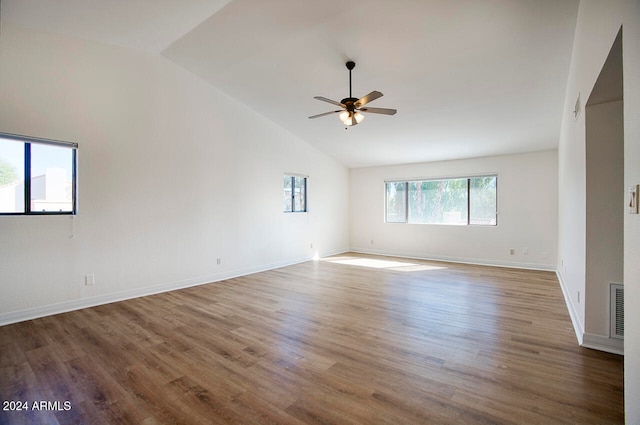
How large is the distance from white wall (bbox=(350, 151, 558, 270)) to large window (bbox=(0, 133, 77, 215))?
21.3 ft

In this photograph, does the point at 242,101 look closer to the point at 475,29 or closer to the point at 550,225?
the point at 475,29

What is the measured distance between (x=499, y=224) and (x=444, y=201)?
1270 millimetres

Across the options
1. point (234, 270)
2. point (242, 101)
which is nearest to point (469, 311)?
point (234, 270)

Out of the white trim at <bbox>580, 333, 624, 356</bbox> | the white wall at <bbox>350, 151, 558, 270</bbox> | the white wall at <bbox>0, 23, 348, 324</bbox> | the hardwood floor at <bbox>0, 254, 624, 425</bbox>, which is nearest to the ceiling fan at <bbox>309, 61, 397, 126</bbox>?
the hardwood floor at <bbox>0, 254, 624, 425</bbox>

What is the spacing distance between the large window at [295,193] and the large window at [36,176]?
3.82 meters

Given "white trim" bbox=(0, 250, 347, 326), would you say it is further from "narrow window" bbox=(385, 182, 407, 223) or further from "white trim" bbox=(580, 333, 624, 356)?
"white trim" bbox=(580, 333, 624, 356)

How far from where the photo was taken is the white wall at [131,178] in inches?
135

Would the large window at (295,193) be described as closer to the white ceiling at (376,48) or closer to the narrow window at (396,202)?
the white ceiling at (376,48)

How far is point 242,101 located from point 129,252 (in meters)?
3.16

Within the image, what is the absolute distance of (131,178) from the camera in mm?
4238

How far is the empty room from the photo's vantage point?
1.99 meters

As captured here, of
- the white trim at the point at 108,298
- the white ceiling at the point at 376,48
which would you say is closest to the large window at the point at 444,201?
the white ceiling at the point at 376,48

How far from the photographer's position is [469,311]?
361cm

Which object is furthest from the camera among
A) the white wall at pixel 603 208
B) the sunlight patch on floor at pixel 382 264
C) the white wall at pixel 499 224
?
the sunlight patch on floor at pixel 382 264
